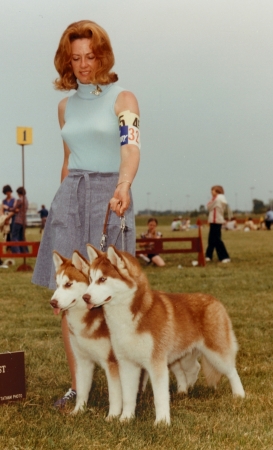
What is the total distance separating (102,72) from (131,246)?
3.65 ft

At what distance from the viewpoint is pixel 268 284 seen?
11039mm

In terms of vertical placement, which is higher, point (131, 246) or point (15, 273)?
point (131, 246)

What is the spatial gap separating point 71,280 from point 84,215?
1.80ft

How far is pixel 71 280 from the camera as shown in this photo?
373 centimetres

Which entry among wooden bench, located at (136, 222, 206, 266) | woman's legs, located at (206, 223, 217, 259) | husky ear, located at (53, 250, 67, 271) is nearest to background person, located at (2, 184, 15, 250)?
wooden bench, located at (136, 222, 206, 266)

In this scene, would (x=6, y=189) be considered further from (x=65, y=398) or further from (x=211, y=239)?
(x=65, y=398)

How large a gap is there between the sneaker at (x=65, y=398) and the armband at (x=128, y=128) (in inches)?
72.5

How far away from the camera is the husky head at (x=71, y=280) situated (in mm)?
3709

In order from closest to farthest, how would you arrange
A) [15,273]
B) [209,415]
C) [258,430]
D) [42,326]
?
[258,430]
[209,415]
[42,326]
[15,273]

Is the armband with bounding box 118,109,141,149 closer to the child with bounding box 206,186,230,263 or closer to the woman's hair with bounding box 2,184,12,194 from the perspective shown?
the child with bounding box 206,186,230,263

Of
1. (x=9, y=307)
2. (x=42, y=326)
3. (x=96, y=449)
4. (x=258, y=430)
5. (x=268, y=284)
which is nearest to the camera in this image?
(x=96, y=449)

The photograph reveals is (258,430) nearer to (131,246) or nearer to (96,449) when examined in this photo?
(96,449)

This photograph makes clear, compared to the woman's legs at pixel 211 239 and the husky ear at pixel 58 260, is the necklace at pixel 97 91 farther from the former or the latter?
the woman's legs at pixel 211 239

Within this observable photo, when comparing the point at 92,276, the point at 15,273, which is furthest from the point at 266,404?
the point at 15,273
